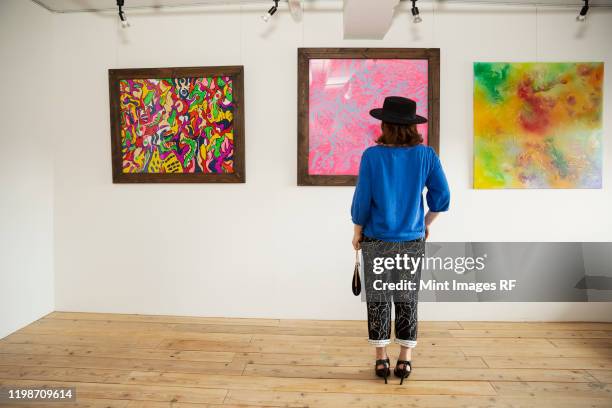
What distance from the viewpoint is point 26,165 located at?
11.0ft

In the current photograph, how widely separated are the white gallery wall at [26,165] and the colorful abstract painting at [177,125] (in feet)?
2.13

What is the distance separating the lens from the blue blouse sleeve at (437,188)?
237 cm

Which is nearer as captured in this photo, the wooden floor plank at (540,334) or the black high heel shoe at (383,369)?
the black high heel shoe at (383,369)

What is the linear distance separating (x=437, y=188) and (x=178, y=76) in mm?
2294

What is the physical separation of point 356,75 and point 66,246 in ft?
9.37

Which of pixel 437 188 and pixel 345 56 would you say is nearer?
pixel 437 188

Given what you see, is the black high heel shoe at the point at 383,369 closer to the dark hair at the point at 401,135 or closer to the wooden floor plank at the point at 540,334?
the wooden floor plank at the point at 540,334

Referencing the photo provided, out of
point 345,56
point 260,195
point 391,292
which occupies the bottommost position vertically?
point 391,292

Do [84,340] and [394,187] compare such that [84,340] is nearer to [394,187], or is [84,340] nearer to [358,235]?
[358,235]

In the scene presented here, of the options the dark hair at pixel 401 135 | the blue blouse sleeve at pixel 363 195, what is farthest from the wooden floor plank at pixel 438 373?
the dark hair at pixel 401 135

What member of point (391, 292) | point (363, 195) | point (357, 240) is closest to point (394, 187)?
point (363, 195)

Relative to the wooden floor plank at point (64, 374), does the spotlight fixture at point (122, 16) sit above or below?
above

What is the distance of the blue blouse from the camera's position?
2295 millimetres

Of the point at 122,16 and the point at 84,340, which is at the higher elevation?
the point at 122,16
